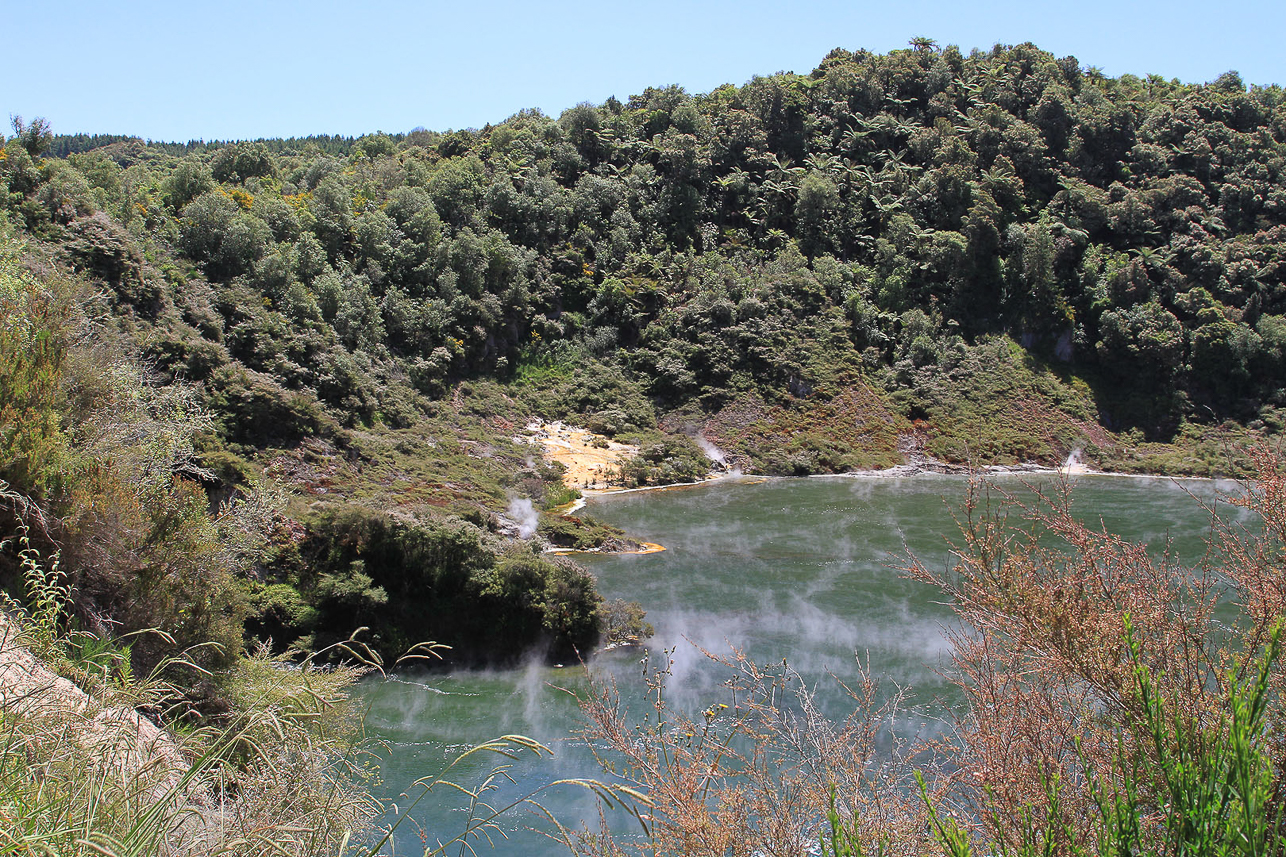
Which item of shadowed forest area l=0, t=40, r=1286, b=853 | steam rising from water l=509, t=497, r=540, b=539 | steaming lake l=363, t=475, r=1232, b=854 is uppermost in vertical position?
shadowed forest area l=0, t=40, r=1286, b=853

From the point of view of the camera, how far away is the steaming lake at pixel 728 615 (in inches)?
496

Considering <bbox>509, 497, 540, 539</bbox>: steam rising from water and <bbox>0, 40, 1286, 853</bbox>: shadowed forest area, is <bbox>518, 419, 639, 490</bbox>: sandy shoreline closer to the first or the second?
<bbox>0, 40, 1286, 853</bbox>: shadowed forest area

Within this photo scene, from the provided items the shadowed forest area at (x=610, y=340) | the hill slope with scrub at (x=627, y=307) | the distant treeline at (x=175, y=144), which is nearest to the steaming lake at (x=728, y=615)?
the shadowed forest area at (x=610, y=340)

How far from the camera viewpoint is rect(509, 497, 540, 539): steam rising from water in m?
24.5

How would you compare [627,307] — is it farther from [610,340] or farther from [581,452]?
[581,452]

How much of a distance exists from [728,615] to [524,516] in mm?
9254

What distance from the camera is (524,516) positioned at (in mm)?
26625

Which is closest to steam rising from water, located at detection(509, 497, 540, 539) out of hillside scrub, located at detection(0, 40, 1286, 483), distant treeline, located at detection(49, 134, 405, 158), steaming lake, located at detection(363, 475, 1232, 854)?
steaming lake, located at detection(363, 475, 1232, 854)

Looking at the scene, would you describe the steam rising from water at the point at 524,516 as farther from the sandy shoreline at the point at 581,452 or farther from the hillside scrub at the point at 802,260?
the hillside scrub at the point at 802,260

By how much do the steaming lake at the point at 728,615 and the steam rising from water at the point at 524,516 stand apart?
2.62 metres

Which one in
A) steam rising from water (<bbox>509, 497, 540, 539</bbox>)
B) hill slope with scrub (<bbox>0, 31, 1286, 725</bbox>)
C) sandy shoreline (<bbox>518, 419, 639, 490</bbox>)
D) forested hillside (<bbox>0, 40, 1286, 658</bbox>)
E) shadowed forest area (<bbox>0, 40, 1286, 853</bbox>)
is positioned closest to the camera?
shadowed forest area (<bbox>0, 40, 1286, 853</bbox>)

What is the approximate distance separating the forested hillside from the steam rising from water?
720mm

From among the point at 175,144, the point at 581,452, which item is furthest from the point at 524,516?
the point at 175,144

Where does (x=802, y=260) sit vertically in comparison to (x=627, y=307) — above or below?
above
